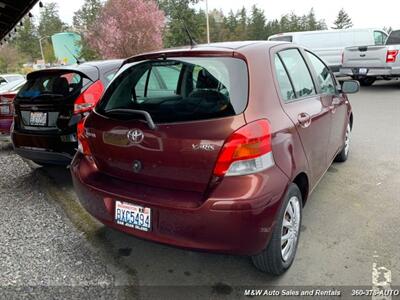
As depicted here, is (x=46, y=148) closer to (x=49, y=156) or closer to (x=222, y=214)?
(x=49, y=156)

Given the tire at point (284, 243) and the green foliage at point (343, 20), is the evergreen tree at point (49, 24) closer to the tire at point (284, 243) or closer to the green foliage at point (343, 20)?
the green foliage at point (343, 20)

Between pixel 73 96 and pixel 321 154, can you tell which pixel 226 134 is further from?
A: pixel 73 96

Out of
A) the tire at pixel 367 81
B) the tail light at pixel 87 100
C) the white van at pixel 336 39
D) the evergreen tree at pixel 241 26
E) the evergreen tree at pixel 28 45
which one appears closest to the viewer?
the tail light at pixel 87 100

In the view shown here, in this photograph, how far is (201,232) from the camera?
6.87ft

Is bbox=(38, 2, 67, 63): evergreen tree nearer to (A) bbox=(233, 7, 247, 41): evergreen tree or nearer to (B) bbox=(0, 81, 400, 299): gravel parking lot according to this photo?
(A) bbox=(233, 7, 247, 41): evergreen tree

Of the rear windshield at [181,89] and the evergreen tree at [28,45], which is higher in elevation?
the evergreen tree at [28,45]

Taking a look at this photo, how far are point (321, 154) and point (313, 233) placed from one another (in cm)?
71

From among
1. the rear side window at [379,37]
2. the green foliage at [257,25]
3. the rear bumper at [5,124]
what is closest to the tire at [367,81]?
the rear side window at [379,37]

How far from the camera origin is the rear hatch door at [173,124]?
7.00 feet

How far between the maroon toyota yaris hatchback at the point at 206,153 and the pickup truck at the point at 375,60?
9.32 meters

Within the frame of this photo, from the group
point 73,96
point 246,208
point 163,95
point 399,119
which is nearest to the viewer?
point 246,208

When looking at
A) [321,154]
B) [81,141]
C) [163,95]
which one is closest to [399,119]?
[321,154]

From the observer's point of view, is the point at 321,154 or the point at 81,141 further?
the point at 321,154

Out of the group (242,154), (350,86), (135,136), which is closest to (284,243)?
(242,154)
